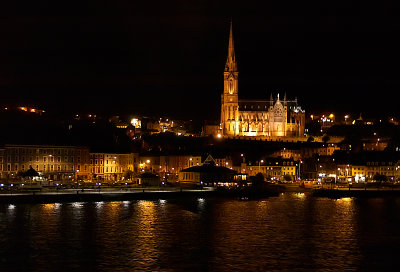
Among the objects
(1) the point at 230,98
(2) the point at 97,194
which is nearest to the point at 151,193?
(2) the point at 97,194

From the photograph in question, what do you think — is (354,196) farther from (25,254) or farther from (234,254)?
(25,254)

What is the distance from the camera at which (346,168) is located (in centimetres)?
7244

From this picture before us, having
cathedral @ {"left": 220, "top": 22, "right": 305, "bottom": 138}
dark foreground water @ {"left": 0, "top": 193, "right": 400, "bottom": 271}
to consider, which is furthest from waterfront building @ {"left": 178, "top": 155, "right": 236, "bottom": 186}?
cathedral @ {"left": 220, "top": 22, "right": 305, "bottom": 138}

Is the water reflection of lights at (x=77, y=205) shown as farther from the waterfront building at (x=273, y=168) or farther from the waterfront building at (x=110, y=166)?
the waterfront building at (x=273, y=168)

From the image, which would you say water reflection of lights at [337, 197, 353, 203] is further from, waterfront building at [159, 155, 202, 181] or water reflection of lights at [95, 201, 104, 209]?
waterfront building at [159, 155, 202, 181]

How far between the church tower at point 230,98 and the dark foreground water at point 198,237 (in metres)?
Answer: 51.2

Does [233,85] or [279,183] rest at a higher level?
[233,85]

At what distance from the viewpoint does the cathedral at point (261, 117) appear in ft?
323

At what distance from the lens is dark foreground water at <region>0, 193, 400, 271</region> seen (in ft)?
90.7

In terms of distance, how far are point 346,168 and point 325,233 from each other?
37.6 meters

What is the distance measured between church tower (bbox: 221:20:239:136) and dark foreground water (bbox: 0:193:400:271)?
5115 centimetres

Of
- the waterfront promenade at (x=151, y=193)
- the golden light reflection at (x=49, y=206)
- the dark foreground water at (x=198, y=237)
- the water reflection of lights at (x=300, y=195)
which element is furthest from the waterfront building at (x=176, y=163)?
the golden light reflection at (x=49, y=206)

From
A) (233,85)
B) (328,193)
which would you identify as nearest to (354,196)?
(328,193)

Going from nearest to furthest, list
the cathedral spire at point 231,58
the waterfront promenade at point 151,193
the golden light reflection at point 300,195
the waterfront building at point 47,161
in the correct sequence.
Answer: the waterfront promenade at point 151,193 → the golden light reflection at point 300,195 → the waterfront building at point 47,161 → the cathedral spire at point 231,58
